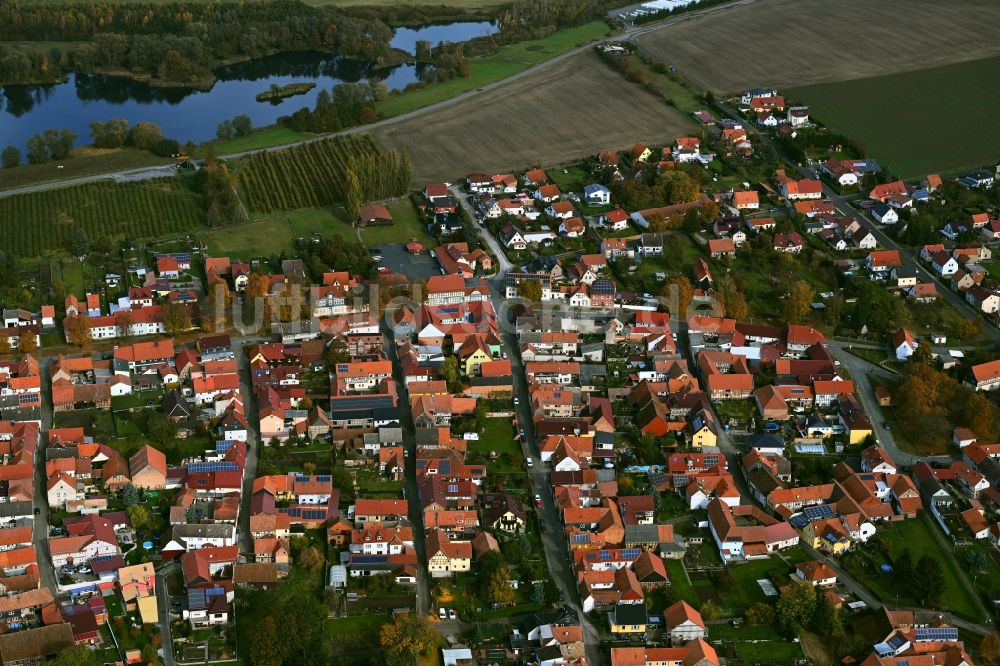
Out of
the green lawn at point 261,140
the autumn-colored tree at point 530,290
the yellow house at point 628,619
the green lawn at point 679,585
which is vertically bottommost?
the green lawn at point 679,585

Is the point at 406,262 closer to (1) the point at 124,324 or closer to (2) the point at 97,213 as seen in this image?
(1) the point at 124,324

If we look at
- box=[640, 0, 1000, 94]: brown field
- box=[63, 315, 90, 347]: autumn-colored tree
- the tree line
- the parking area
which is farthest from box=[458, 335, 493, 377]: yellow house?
the tree line

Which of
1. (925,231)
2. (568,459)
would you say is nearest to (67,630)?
(568,459)

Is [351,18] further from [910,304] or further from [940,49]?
[910,304]

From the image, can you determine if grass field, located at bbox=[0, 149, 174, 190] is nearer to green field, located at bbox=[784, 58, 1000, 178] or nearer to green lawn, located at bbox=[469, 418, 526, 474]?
green lawn, located at bbox=[469, 418, 526, 474]

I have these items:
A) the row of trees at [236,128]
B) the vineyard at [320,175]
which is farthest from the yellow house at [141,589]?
the row of trees at [236,128]

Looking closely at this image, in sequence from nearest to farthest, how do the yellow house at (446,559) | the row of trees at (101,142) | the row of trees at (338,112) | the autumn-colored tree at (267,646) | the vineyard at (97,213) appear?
the autumn-colored tree at (267,646), the yellow house at (446,559), the vineyard at (97,213), the row of trees at (101,142), the row of trees at (338,112)

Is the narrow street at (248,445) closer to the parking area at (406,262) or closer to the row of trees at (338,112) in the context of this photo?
the parking area at (406,262)
